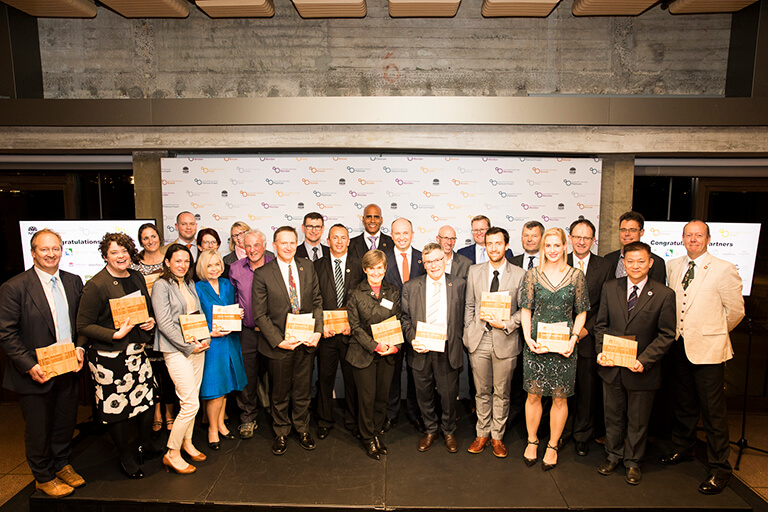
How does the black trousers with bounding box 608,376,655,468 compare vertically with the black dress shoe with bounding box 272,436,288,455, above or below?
above

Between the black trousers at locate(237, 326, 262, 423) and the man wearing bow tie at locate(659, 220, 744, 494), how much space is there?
3476 mm

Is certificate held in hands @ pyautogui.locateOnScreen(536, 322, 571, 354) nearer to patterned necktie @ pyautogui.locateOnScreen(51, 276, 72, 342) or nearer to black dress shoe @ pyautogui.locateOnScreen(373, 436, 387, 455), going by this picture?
black dress shoe @ pyautogui.locateOnScreen(373, 436, 387, 455)

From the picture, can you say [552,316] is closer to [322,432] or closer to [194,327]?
[322,432]

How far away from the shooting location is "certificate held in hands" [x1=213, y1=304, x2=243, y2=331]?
3.31 metres

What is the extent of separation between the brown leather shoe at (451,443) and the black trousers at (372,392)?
58cm

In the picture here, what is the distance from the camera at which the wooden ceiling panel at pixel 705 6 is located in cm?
427

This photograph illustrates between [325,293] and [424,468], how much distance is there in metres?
1.63

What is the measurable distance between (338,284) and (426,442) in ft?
5.04

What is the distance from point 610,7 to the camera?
434 centimetres

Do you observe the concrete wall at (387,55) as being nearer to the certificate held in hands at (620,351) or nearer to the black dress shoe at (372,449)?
the certificate held in hands at (620,351)

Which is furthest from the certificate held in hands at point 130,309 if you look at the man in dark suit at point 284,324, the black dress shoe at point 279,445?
the black dress shoe at point 279,445

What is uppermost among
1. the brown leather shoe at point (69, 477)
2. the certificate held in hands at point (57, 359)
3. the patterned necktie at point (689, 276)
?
the patterned necktie at point (689, 276)

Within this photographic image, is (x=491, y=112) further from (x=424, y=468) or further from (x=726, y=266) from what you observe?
(x=424, y=468)

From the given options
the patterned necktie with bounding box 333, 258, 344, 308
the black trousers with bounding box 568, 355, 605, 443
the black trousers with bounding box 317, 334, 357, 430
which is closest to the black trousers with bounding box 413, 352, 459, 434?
the black trousers with bounding box 317, 334, 357, 430
